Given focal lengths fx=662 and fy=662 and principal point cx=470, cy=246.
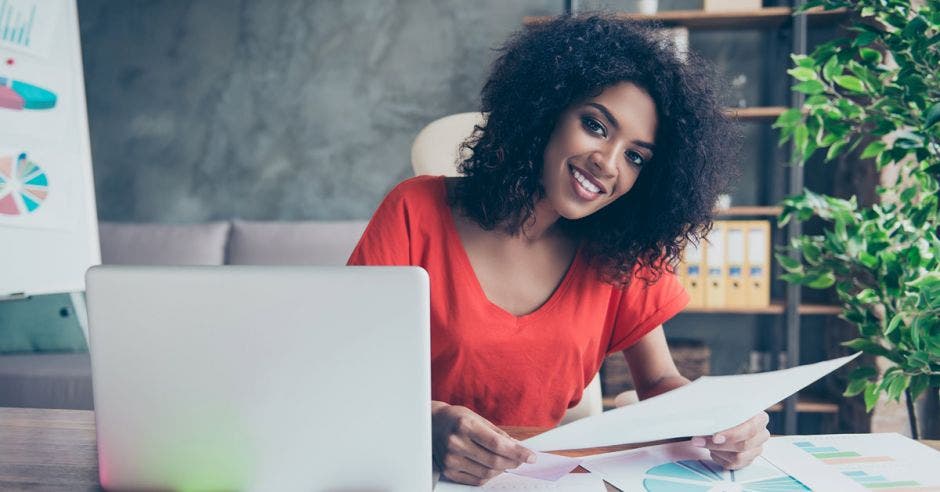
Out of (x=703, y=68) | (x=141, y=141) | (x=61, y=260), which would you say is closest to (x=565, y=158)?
(x=703, y=68)

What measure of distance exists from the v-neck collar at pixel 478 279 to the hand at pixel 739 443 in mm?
390

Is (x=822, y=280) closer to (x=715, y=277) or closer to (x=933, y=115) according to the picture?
(x=933, y=115)

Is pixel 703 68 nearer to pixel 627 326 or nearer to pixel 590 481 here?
pixel 627 326

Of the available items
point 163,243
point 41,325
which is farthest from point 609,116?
point 163,243

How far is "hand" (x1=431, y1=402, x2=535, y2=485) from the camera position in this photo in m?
0.69

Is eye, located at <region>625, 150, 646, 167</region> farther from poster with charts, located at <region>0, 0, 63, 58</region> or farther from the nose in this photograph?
poster with charts, located at <region>0, 0, 63, 58</region>

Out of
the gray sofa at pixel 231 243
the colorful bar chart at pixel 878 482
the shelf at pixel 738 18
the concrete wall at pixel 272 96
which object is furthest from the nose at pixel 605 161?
the concrete wall at pixel 272 96

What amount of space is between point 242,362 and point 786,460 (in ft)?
2.15

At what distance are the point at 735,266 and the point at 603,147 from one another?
167 centimetres

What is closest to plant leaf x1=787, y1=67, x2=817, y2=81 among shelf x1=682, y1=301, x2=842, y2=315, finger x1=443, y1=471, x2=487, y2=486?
finger x1=443, y1=471, x2=487, y2=486

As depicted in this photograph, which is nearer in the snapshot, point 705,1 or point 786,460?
point 786,460

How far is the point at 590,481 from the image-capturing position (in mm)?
747

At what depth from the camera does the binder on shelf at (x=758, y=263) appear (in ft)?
8.20

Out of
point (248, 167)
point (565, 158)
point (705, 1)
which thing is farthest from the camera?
point (248, 167)
